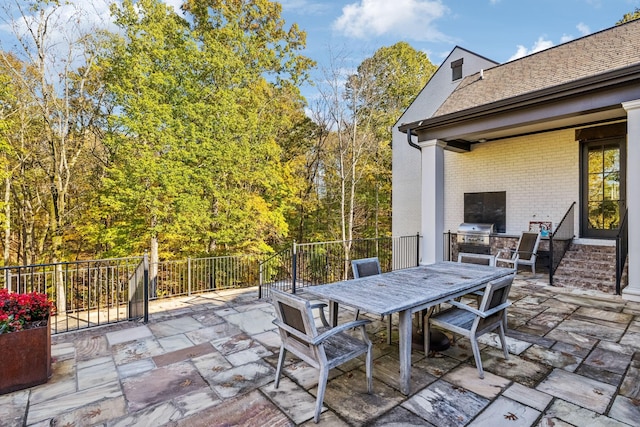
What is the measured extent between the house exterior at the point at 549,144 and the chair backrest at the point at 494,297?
3.86 m

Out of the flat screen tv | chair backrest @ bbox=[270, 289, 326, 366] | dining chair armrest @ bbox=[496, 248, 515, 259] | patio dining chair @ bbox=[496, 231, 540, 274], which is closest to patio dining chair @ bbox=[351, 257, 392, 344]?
chair backrest @ bbox=[270, 289, 326, 366]

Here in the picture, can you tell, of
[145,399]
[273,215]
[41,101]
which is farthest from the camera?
[273,215]

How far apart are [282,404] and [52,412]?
1.72 metres

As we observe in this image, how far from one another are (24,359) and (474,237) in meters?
9.03

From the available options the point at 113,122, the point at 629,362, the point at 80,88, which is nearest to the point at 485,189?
the point at 629,362

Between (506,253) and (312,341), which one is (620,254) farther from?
(312,341)

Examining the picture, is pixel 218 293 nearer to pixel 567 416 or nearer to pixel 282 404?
pixel 282 404

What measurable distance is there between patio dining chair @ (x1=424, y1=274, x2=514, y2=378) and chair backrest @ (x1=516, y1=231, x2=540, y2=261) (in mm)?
4882

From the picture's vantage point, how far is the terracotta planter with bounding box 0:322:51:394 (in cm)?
263

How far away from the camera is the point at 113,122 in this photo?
33.2 ft

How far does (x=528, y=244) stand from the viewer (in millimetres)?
7391

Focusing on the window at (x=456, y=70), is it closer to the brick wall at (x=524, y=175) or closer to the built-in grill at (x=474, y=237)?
the brick wall at (x=524, y=175)

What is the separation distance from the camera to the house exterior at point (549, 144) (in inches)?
206

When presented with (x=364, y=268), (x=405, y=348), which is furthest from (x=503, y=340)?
(x=364, y=268)
